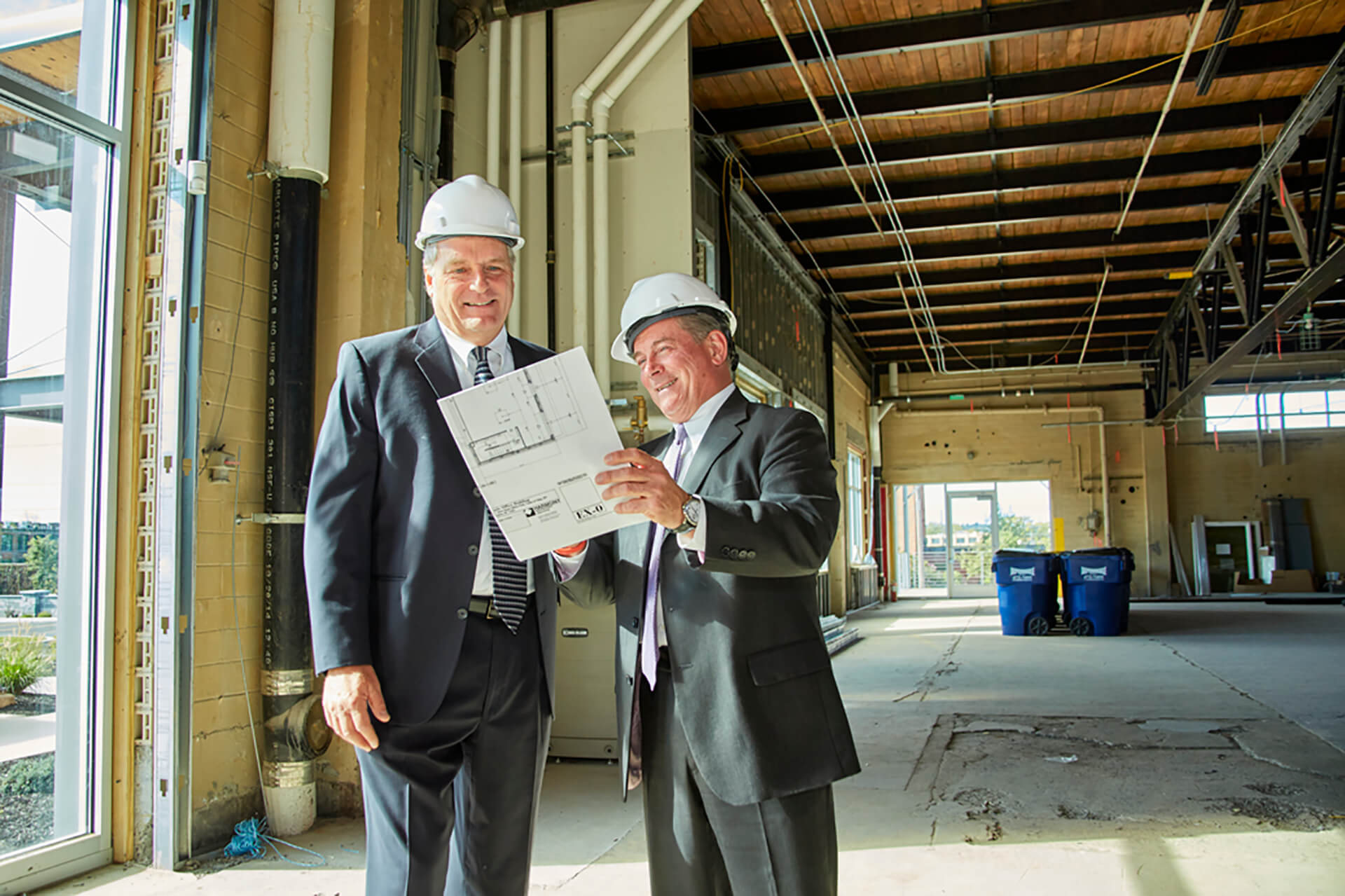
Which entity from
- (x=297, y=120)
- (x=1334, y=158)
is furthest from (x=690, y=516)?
(x=1334, y=158)

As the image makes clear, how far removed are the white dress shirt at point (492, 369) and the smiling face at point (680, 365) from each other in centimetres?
28

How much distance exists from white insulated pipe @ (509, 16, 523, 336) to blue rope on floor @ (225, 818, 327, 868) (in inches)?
112

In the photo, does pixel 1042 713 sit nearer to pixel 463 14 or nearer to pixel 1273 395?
pixel 463 14

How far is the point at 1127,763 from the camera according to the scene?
501 centimetres

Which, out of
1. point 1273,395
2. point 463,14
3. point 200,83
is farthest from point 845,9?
point 1273,395

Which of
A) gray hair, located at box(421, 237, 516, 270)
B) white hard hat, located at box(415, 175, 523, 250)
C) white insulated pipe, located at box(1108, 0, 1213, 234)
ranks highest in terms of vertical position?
white insulated pipe, located at box(1108, 0, 1213, 234)

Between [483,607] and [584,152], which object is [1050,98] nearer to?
[584,152]

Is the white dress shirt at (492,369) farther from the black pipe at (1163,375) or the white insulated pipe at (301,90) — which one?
the black pipe at (1163,375)

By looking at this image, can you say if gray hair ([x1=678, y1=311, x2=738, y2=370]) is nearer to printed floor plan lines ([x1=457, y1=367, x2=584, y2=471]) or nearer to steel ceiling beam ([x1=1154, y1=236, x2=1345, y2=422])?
printed floor plan lines ([x1=457, y1=367, x2=584, y2=471])

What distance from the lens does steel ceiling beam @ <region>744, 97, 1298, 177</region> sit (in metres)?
8.92

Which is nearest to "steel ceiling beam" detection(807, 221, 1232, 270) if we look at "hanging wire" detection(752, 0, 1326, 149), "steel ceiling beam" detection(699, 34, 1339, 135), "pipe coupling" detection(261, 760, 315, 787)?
"hanging wire" detection(752, 0, 1326, 149)

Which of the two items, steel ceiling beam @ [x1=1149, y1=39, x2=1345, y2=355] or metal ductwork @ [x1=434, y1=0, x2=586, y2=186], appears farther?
steel ceiling beam @ [x1=1149, y1=39, x2=1345, y2=355]

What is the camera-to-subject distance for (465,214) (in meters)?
1.82

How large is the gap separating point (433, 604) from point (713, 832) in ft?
2.29
